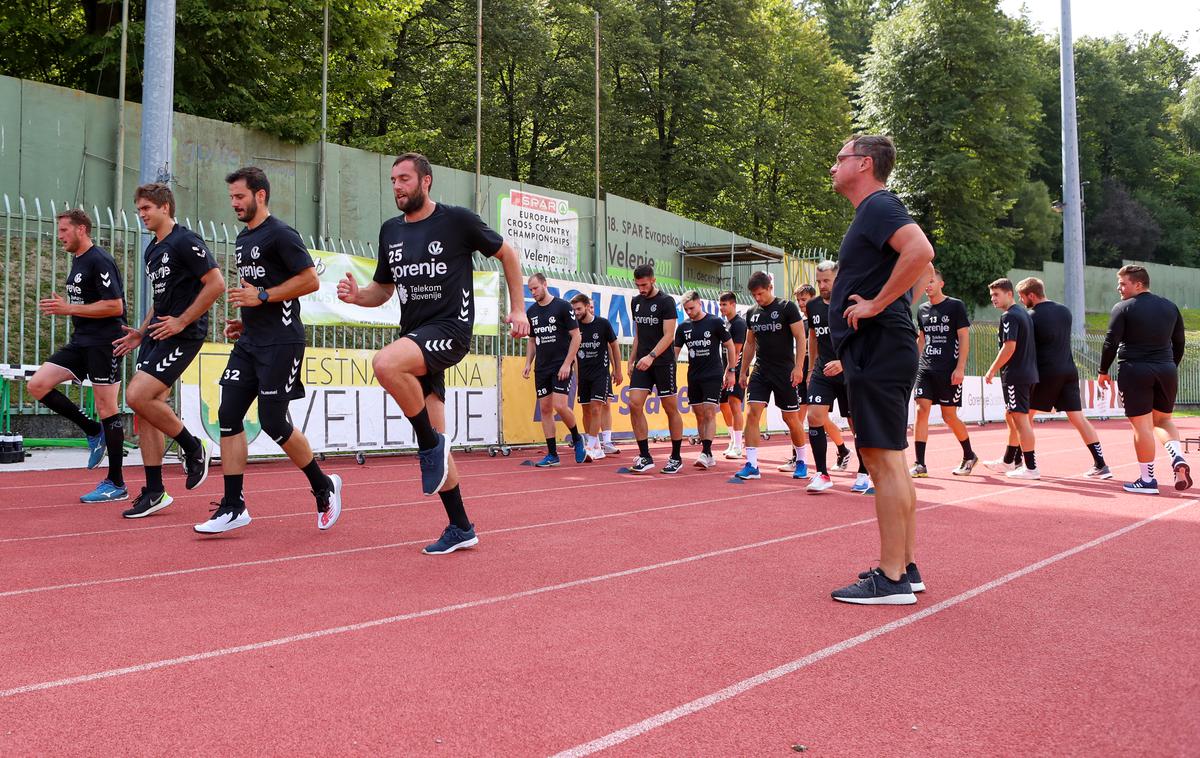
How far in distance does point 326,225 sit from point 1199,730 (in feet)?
57.8

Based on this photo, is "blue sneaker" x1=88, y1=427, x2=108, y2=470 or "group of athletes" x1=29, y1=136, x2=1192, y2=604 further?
"blue sneaker" x1=88, y1=427, x2=108, y2=470

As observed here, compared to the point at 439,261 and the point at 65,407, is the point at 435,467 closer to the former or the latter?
the point at 439,261

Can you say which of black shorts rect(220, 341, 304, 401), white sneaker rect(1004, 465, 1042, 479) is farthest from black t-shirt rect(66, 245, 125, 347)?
white sneaker rect(1004, 465, 1042, 479)

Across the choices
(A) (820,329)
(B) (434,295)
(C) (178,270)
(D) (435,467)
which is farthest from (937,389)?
(C) (178,270)

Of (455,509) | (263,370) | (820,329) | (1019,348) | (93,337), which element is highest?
(820,329)

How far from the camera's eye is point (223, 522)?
20.1 feet

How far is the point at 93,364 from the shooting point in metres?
7.69

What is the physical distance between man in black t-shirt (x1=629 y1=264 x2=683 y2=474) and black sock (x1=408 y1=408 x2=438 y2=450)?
5.77 meters

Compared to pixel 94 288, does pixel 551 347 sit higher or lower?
lower

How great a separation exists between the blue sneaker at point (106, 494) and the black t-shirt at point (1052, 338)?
9.60m

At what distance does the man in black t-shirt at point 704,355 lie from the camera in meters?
11.3

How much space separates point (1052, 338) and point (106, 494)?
32.7ft

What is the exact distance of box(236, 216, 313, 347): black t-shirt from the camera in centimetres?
620

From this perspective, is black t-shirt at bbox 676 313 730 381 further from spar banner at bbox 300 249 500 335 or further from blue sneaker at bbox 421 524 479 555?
blue sneaker at bbox 421 524 479 555
